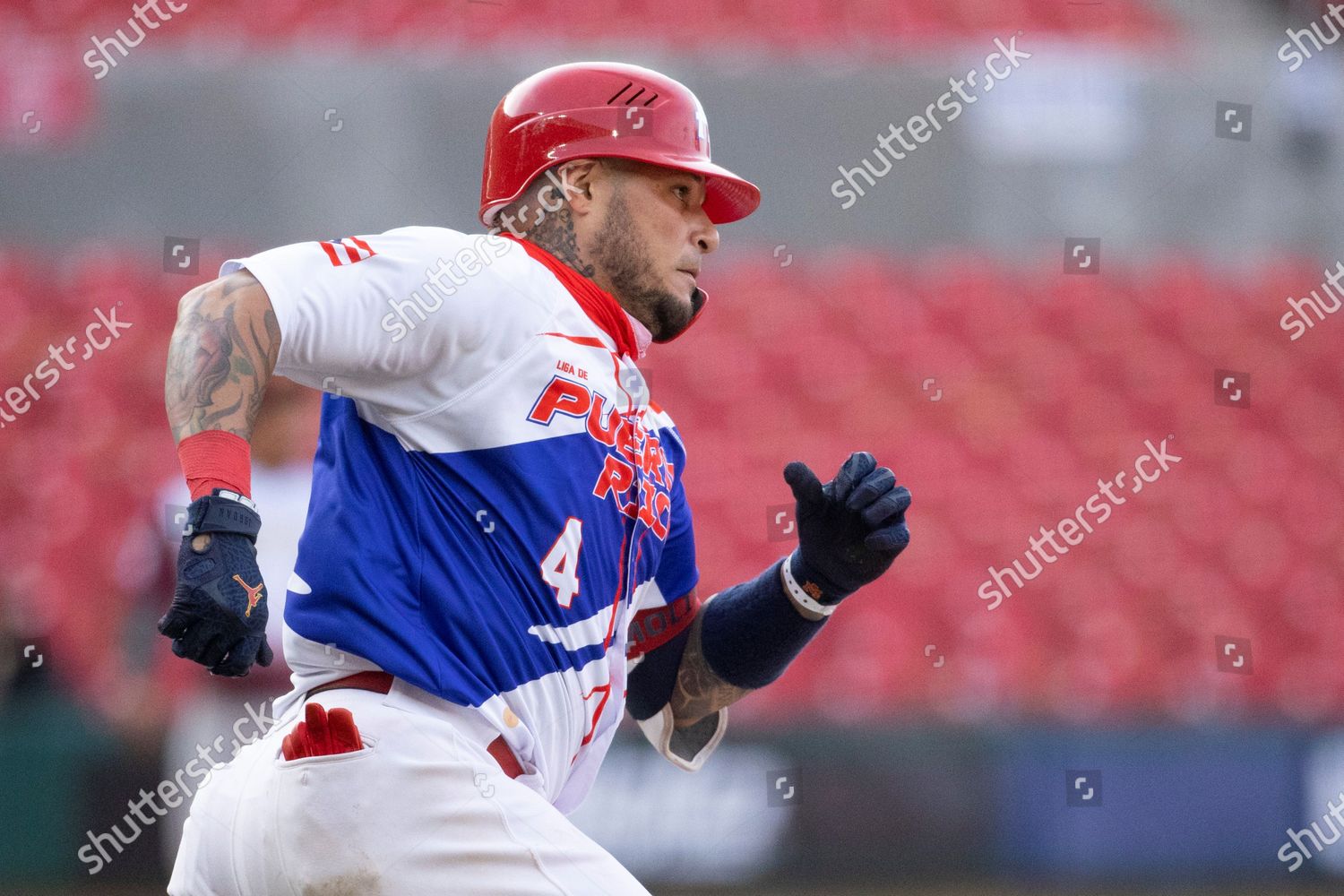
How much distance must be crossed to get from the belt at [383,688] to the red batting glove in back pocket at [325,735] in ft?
0.35

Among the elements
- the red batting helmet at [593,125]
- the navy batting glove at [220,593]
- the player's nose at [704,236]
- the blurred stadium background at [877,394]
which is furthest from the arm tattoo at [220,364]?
the blurred stadium background at [877,394]

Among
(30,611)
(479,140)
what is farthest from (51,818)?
(479,140)

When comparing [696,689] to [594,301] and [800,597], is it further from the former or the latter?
[594,301]

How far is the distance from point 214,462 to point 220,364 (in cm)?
14

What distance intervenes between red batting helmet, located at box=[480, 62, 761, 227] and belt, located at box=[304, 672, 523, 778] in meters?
1.02

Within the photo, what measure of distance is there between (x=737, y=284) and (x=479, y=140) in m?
1.55

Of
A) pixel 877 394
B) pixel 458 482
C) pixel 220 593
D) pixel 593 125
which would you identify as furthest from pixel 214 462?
pixel 877 394

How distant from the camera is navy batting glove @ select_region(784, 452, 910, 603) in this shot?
2.61m

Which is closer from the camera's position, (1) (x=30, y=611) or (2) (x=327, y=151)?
(1) (x=30, y=611)

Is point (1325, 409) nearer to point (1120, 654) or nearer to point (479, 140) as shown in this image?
point (1120, 654)

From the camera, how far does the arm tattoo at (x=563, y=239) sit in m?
2.58

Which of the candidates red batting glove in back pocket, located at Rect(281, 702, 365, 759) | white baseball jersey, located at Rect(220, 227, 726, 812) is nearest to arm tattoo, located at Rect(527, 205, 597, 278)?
white baseball jersey, located at Rect(220, 227, 726, 812)

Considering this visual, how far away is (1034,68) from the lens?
7691 mm

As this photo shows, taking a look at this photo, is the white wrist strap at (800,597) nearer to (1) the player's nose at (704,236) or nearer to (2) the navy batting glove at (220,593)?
(1) the player's nose at (704,236)
